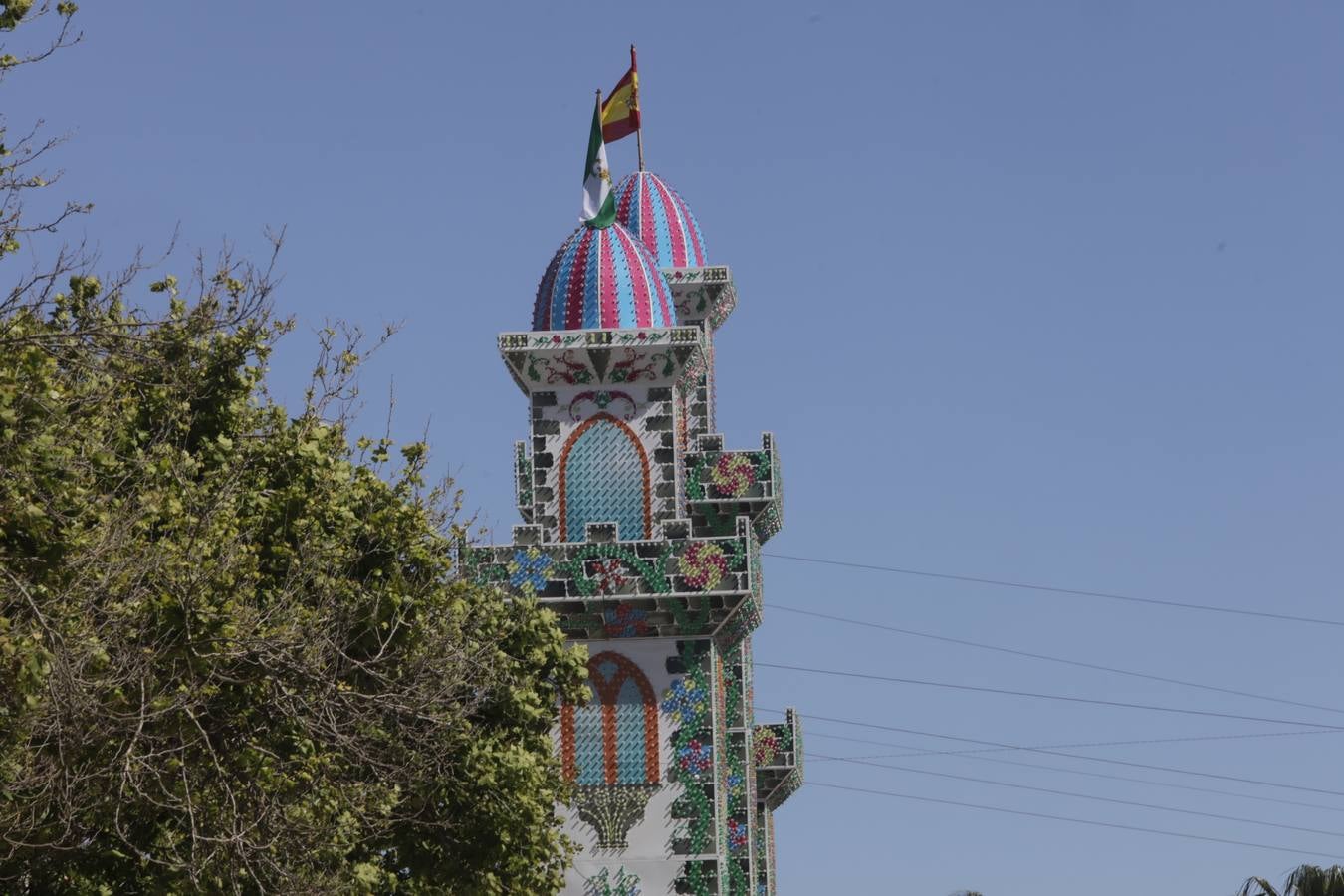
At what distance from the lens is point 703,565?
49969mm

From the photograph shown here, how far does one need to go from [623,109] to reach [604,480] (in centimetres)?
1131

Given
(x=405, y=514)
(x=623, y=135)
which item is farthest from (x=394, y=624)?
(x=623, y=135)

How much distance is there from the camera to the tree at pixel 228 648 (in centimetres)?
2297

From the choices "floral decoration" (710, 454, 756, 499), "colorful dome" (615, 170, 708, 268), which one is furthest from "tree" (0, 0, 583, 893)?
"colorful dome" (615, 170, 708, 268)

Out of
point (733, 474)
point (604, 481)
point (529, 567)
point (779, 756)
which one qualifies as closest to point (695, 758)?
point (529, 567)

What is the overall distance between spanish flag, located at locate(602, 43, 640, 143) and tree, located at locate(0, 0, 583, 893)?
2429cm

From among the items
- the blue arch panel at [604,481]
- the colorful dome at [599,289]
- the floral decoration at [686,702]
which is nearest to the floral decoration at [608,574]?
the blue arch panel at [604,481]

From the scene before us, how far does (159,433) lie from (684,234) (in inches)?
1398

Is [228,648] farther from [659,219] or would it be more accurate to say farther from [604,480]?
[659,219]

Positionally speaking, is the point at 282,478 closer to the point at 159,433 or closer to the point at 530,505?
the point at 159,433

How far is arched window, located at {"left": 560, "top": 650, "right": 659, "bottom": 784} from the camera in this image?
49594 mm

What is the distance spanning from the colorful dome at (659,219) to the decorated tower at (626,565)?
9.47 metres

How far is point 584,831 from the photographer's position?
49344 millimetres

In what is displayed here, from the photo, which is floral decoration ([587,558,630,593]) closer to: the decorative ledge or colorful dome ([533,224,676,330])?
colorful dome ([533,224,676,330])
